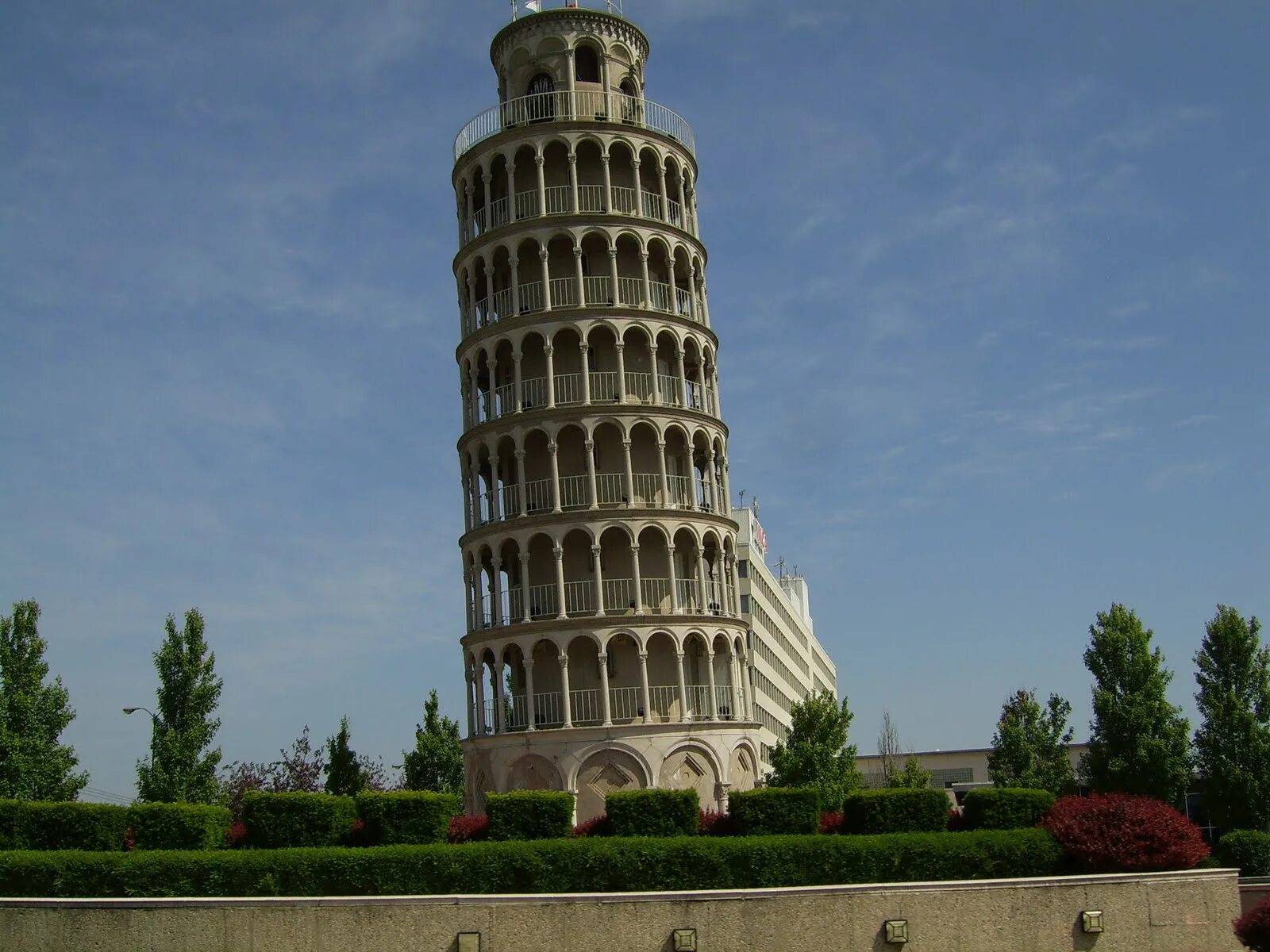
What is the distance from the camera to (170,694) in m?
49.5

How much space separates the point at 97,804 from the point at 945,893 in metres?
21.9

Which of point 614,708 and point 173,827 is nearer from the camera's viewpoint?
point 173,827

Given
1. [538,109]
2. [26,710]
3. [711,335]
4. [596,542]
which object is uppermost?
[538,109]

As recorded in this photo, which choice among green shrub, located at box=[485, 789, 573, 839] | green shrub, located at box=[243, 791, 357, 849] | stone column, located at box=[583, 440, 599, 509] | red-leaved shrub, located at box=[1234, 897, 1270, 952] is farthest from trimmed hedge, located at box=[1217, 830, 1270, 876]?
green shrub, located at box=[243, 791, 357, 849]

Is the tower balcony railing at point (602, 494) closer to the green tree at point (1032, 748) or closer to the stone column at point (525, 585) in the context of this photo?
the stone column at point (525, 585)

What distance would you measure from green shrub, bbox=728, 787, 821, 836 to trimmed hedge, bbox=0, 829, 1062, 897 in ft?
5.53

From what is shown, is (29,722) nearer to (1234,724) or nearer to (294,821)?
(294,821)

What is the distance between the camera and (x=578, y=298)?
51.2 m

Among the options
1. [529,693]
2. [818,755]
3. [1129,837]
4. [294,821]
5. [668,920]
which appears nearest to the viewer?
[668,920]

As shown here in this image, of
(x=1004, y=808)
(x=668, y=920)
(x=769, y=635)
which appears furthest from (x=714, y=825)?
(x=769, y=635)

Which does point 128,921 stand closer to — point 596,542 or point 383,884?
point 383,884

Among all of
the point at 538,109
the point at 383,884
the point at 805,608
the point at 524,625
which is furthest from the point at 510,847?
the point at 805,608

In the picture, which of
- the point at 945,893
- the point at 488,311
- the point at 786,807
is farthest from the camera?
the point at 488,311

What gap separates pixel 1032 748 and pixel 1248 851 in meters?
22.6
